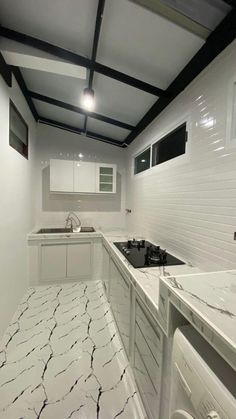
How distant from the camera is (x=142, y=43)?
1.38 m

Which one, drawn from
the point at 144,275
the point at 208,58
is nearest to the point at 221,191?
the point at 144,275

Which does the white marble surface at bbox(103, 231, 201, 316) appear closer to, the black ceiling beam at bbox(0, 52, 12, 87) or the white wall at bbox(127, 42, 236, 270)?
the white wall at bbox(127, 42, 236, 270)

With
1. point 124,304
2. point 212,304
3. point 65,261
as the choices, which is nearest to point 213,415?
point 212,304

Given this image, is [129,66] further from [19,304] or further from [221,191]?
[19,304]

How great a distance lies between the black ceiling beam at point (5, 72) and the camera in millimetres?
1539

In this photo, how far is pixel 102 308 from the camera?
7.64 feet

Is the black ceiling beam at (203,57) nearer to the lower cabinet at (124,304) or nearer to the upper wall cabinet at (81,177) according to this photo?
the upper wall cabinet at (81,177)

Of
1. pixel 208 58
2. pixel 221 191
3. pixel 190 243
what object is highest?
pixel 208 58

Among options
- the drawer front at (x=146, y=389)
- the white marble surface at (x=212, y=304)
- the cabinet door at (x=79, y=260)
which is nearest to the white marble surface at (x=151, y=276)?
the white marble surface at (x=212, y=304)

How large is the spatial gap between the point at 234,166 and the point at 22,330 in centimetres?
243

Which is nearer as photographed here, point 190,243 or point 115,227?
point 190,243

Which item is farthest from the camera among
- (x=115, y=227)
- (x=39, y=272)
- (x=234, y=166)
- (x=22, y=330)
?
(x=115, y=227)

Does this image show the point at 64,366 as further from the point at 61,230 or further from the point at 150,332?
the point at 61,230

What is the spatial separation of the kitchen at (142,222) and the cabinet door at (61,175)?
1.62 ft
